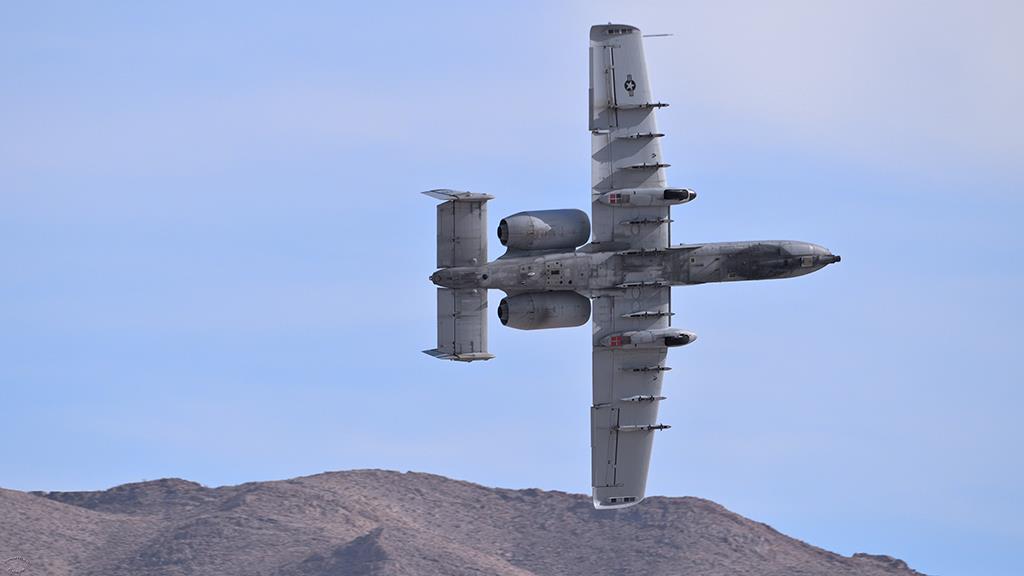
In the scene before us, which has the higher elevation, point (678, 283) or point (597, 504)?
point (678, 283)

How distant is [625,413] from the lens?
105250 mm

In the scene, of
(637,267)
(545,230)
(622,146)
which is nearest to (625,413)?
(637,267)

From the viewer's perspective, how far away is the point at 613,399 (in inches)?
4134

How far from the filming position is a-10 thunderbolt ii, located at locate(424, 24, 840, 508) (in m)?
99.9

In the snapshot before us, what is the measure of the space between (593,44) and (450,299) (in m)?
14.1

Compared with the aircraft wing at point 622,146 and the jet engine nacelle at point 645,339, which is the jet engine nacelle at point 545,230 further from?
the jet engine nacelle at point 645,339

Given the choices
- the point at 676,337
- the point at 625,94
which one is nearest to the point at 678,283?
the point at 676,337

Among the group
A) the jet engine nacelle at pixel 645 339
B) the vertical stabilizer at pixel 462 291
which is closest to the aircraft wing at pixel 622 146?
the jet engine nacelle at pixel 645 339

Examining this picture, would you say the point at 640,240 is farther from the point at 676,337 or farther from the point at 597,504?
the point at 597,504

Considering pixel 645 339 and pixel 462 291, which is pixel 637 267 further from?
pixel 462 291

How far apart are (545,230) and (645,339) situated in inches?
296

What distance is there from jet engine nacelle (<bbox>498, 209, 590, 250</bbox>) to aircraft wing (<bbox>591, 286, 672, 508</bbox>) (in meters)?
5.31

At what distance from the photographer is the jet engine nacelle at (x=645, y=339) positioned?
4058 inches

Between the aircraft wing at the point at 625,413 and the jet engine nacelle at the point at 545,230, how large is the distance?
5314 millimetres
